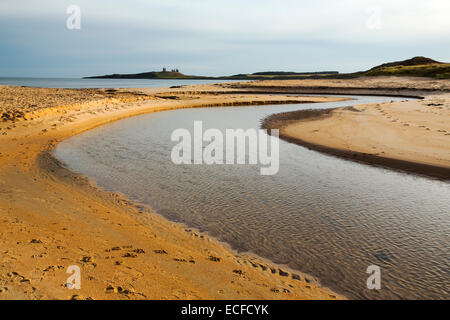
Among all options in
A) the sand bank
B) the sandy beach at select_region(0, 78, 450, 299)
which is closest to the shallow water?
the sandy beach at select_region(0, 78, 450, 299)

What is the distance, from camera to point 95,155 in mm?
13797

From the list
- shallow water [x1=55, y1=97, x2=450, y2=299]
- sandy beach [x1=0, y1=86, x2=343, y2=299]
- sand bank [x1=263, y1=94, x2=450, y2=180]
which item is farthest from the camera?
sand bank [x1=263, y1=94, x2=450, y2=180]

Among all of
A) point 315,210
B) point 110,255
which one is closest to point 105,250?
point 110,255

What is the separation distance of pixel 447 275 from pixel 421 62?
5861 inches

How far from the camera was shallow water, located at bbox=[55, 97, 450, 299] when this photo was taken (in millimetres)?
5637

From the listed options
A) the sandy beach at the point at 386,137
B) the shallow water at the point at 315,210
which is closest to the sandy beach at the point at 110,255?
the shallow water at the point at 315,210

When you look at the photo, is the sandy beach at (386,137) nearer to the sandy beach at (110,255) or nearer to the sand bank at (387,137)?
the sand bank at (387,137)

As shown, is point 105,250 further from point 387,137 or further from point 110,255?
point 387,137

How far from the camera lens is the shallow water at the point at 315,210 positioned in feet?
18.5

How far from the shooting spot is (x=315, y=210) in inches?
321

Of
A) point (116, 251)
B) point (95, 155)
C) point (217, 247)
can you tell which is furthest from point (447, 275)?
point (95, 155)

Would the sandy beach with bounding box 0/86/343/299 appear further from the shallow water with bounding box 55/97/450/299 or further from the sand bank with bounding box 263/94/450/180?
the sand bank with bounding box 263/94/450/180
